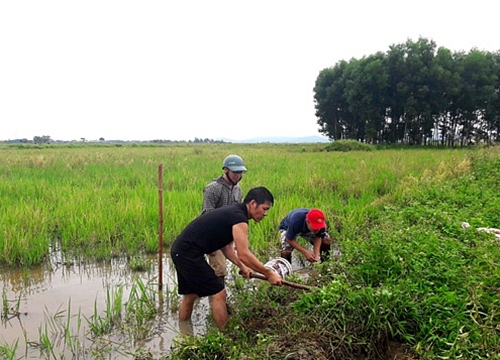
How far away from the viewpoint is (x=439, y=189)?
6844mm

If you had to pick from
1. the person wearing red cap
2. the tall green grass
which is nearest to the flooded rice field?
the person wearing red cap

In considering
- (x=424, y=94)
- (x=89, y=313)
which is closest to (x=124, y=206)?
(x=89, y=313)

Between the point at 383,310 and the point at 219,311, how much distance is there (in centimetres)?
131

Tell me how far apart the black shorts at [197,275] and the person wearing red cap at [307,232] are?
4.15ft

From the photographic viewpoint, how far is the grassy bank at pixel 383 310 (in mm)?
2367

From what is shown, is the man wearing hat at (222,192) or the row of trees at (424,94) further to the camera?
the row of trees at (424,94)

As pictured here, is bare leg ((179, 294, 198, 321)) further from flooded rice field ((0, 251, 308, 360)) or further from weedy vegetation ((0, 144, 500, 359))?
A: weedy vegetation ((0, 144, 500, 359))

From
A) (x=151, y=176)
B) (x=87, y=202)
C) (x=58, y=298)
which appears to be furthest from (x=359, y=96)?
(x=58, y=298)

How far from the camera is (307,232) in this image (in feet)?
14.5

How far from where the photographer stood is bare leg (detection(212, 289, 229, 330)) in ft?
10.2

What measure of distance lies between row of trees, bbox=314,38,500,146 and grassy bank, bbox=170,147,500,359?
3038 centimetres

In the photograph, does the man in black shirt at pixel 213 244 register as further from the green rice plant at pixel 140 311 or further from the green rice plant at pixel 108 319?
the green rice plant at pixel 108 319

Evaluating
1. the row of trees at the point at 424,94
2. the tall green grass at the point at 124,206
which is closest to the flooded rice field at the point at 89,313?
the tall green grass at the point at 124,206

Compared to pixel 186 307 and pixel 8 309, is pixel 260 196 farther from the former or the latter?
pixel 8 309
